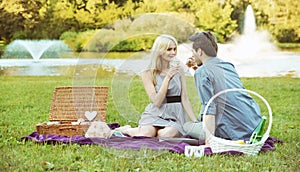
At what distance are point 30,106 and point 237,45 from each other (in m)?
4.51

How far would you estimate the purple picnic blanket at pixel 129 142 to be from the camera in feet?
12.1

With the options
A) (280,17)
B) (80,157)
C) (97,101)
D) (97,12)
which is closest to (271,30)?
(280,17)

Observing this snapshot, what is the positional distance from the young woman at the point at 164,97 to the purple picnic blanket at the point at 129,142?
15 centimetres

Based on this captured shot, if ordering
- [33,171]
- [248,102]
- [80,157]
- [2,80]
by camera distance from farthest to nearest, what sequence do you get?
[2,80]
[248,102]
[80,157]
[33,171]

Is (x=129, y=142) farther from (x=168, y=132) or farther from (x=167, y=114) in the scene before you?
(x=167, y=114)

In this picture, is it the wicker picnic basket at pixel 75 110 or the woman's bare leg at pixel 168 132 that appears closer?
the woman's bare leg at pixel 168 132

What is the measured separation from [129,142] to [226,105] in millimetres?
716

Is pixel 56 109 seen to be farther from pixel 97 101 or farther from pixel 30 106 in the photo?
pixel 30 106

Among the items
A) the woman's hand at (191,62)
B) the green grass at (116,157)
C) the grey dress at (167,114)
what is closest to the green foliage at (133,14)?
the green grass at (116,157)

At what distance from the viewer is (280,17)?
1001 cm

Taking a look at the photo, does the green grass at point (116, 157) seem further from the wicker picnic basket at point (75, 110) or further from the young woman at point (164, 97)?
the wicker picnic basket at point (75, 110)

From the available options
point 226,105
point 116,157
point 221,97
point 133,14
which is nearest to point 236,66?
point 133,14

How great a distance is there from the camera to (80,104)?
167 inches

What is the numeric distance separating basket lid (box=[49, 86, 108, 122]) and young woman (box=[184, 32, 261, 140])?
87 cm
